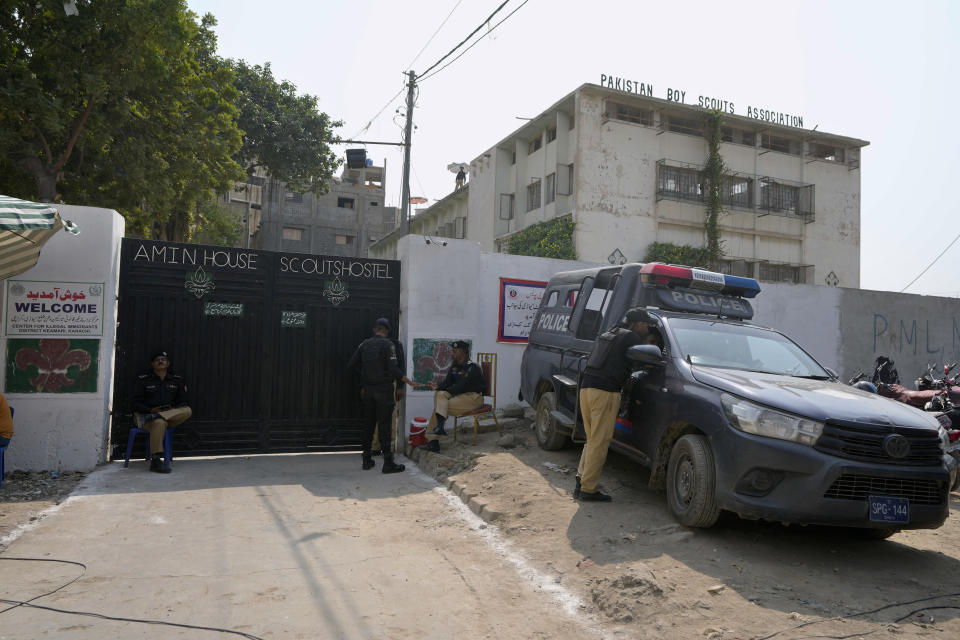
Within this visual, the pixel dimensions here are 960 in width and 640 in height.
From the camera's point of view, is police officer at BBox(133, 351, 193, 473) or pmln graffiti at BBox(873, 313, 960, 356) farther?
pmln graffiti at BBox(873, 313, 960, 356)

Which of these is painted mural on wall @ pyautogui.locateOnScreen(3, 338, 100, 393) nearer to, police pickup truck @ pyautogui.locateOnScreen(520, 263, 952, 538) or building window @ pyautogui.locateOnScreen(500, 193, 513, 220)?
police pickup truck @ pyautogui.locateOnScreen(520, 263, 952, 538)

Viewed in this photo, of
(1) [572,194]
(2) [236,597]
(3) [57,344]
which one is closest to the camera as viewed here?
(2) [236,597]

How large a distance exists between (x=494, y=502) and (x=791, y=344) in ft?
10.8

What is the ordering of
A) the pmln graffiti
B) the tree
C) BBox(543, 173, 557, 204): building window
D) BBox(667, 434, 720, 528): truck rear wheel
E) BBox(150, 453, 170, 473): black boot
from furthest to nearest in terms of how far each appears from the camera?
BBox(543, 173, 557, 204): building window, the tree, the pmln graffiti, BBox(150, 453, 170, 473): black boot, BBox(667, 434, 720, 528): truck rear wheel

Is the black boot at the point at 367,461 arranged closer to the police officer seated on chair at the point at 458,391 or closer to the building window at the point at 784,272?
the police officer seated on chair at the point at 458,391

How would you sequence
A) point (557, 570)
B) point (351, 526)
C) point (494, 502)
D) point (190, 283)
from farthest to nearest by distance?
point (190, 283) < point (494, 502) < point (351, 526) < point (557, 570)

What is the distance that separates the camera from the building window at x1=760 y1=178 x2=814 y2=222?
28.4m

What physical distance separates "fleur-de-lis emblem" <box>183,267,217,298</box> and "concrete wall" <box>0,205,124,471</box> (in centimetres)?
87

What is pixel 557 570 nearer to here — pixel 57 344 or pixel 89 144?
pixel 57 344

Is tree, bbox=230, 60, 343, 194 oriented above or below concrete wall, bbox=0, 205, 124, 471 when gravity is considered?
above

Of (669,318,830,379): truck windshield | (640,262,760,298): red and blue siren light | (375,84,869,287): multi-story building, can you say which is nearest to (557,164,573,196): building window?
(375,84,869,287): multi-story building

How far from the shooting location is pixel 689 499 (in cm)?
499

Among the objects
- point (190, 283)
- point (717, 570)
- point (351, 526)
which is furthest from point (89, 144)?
point (717, 570)

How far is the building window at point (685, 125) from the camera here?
26.8 metres
